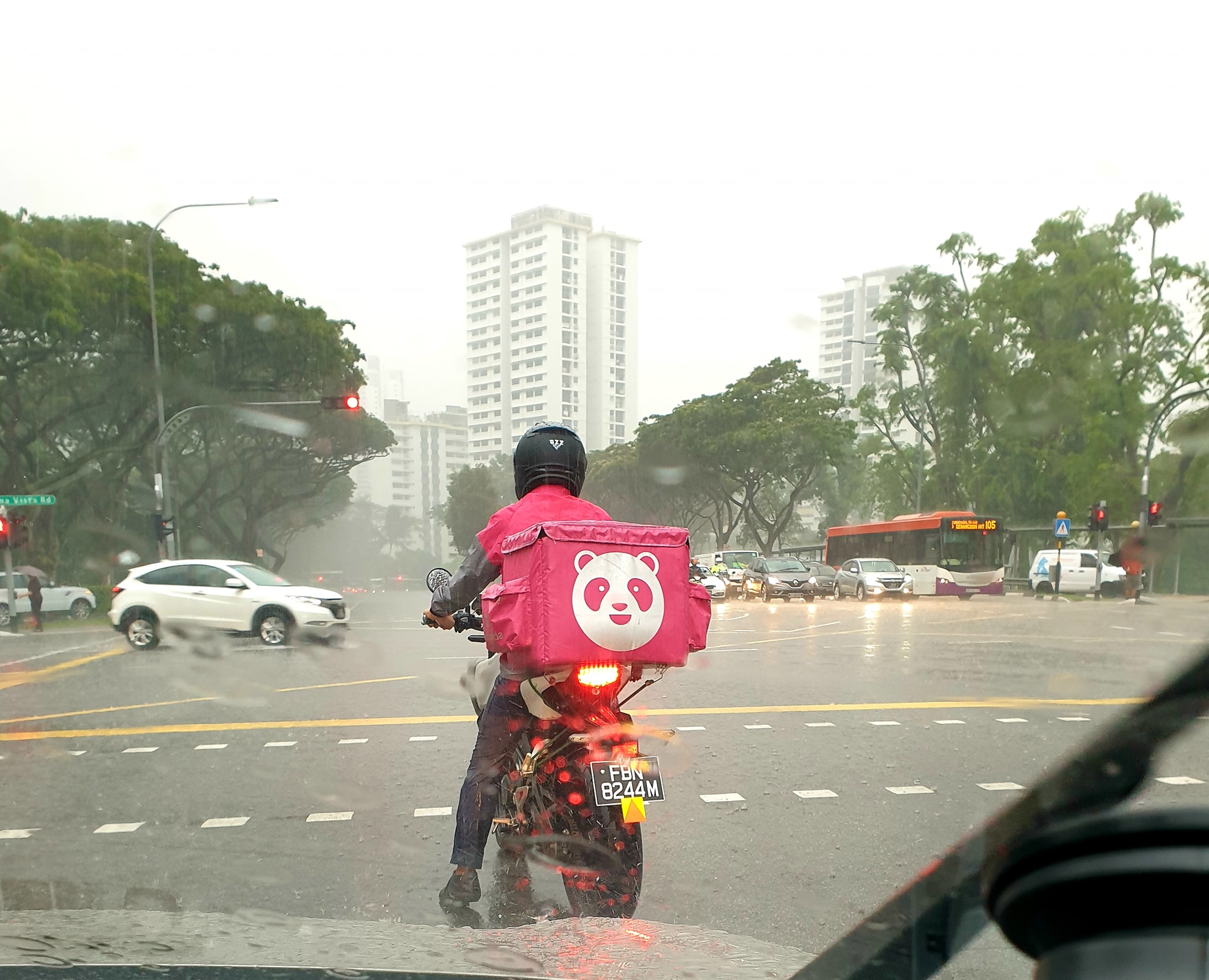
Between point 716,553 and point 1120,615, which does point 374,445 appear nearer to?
point 716,553

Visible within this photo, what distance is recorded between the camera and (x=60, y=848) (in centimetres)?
490

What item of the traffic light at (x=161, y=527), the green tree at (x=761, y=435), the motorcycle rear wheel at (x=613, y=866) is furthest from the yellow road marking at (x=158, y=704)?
the green tree at (x=761, y=435)

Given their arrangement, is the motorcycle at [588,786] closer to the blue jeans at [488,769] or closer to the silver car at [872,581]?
the blue jeans at [488,769]

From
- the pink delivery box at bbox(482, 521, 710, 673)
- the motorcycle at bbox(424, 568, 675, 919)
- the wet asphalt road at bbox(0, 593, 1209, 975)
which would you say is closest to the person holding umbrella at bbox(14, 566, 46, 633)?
the wet asphalt road at bbox(0, 593, 1209, 975)

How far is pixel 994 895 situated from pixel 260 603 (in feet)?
54.9

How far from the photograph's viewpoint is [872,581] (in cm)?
3094

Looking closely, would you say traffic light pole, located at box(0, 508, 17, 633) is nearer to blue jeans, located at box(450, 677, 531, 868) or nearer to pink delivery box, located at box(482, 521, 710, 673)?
blue jeans, located at box(450, 677, 531, 868)

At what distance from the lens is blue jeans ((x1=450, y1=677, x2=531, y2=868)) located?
3859 millimetres

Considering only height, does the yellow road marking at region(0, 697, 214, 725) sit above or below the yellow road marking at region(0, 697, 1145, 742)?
below

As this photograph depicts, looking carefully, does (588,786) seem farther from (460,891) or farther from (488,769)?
(460,891)

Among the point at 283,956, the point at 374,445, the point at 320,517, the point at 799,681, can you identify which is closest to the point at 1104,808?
the point at 283,956

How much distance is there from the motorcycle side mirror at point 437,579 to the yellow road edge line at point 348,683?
23.1 ft

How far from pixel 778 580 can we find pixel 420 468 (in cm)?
3822

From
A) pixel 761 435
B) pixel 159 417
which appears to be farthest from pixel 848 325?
pixel 159 417
